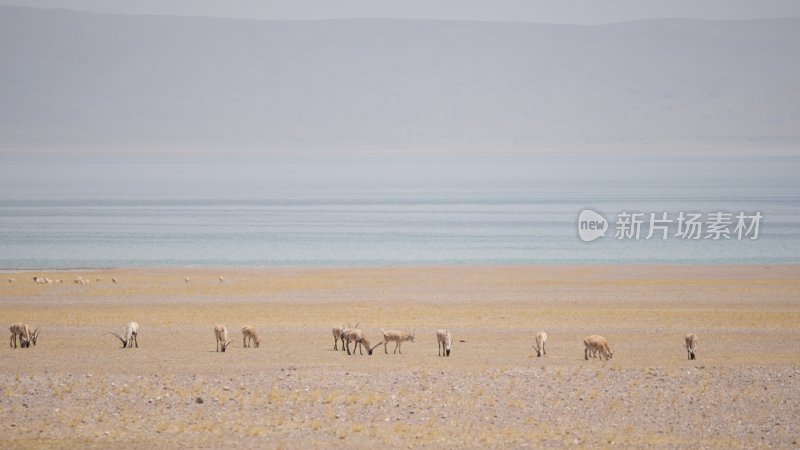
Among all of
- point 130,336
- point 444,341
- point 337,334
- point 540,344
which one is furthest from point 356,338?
point 130,336

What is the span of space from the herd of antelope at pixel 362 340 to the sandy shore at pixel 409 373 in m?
0.28

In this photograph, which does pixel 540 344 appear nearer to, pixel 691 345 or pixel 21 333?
pixel 691 345

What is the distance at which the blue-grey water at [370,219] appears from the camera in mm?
46531

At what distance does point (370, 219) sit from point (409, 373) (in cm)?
5309

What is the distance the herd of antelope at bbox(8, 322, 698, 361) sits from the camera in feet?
68.2

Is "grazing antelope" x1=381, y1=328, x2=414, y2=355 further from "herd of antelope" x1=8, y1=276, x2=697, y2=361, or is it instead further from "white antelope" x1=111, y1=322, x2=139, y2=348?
"white antelope" x1=111, y1=322, x2=139, y2=348

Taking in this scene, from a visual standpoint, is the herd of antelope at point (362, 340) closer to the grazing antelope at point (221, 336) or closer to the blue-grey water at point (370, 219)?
the grazing antelope at point (221, 336)

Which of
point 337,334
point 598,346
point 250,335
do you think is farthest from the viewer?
point 250,335

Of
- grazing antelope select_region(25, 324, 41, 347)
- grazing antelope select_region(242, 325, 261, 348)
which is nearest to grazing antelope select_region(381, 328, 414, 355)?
grazing antelope select_region(242, 325, 261, 348)

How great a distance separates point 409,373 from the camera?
62.2 feet

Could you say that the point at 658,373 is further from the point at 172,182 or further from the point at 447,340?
the point at 172,182

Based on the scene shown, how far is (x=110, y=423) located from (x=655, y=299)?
738 inches

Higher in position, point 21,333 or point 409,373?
point 21,333

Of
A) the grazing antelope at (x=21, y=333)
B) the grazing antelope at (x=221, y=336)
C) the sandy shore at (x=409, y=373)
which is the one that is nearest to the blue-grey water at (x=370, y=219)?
the sandy shore at (x=409, y=373)
